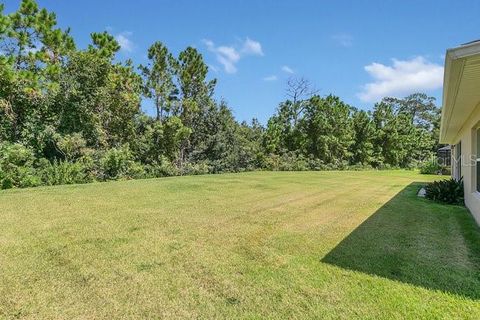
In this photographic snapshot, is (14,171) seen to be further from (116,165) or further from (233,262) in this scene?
(233,262)

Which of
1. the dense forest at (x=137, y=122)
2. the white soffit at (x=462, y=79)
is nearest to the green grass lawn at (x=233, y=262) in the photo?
the white soffit at (x=462, y=79)

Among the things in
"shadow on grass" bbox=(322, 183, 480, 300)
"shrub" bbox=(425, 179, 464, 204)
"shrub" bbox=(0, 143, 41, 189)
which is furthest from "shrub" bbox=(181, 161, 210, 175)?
"shadow on grass" bbox=(322, 183, 480, 300)

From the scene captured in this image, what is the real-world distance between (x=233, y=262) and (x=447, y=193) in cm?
834

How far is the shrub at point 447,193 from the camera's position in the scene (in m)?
9.91

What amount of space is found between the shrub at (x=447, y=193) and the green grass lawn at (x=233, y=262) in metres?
2.04

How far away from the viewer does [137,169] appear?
17594 mm

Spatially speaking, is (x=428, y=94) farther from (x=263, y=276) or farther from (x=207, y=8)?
(x=263, y=276)

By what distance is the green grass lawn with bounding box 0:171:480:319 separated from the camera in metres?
3.17

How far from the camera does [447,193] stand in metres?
10.0

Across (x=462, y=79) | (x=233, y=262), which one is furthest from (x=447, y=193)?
(x=233, y=262)

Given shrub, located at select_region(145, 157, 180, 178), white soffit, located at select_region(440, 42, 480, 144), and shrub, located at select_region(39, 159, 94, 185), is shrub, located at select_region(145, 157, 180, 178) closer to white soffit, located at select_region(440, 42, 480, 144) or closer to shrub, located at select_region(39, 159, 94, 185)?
shrub, located at select_region(39, 159, 94, 185)

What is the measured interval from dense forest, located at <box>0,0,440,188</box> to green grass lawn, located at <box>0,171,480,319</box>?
8.37 meters

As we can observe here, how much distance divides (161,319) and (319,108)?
30.5m

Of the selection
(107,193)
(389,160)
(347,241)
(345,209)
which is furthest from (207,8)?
(389,160)
